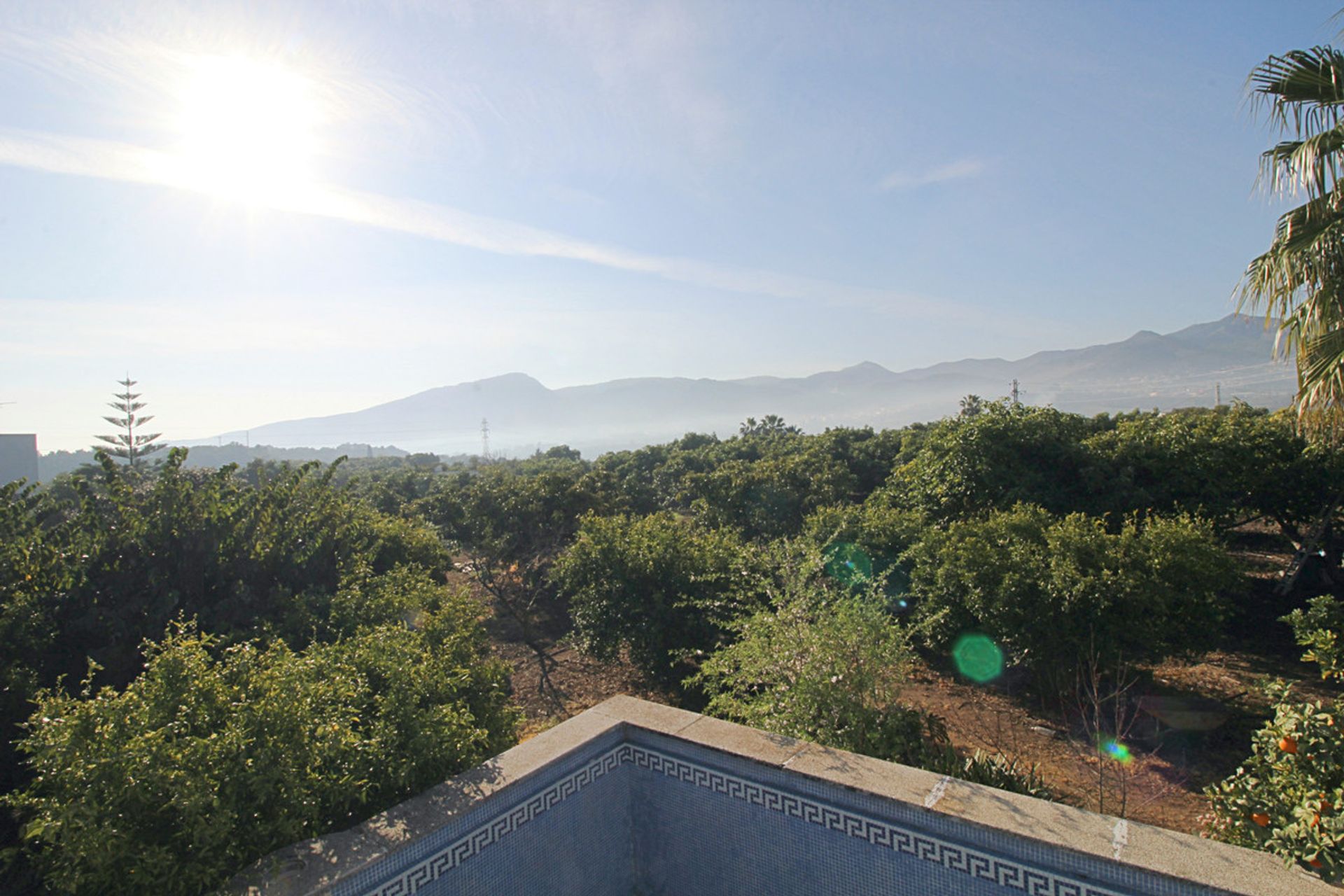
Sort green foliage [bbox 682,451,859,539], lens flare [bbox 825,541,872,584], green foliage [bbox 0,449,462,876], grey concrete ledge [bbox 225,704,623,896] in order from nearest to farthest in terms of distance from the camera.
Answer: grey concrete ledge [bbox 225,704,623,896] < green foliage [bbox 0,449,462,876] < lens flare [bbox 825,541,872,584] < green foliage [bbox 682,451,859,539]

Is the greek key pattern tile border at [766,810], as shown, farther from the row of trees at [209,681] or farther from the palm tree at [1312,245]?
the palm tree at [1312,245]

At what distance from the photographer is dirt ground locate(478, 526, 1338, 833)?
17.3 ft

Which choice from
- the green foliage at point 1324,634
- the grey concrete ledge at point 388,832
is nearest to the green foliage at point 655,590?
the grey concrete ledge at point 388,832

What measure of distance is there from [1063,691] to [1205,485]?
16.1ft

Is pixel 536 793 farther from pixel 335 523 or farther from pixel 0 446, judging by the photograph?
pixel 0 446

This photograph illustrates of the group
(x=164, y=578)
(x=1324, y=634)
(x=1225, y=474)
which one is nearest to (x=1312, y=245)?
(x=1324, y=634)

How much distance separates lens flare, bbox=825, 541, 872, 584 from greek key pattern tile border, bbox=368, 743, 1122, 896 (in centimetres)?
546

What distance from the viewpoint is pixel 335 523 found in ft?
22.2

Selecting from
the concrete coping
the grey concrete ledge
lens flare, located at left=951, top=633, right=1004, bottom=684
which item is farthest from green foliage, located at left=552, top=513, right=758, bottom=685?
the grey concrete ledge

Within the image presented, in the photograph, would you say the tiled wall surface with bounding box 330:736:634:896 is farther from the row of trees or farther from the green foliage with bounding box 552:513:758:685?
the green foliage with bounding box 552:513:758:685

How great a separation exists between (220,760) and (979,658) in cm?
745

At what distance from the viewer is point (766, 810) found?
3188 millimetres

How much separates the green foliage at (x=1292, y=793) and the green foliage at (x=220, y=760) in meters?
3.51

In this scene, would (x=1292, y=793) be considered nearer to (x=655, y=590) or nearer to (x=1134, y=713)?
(x=1134, y=713)
